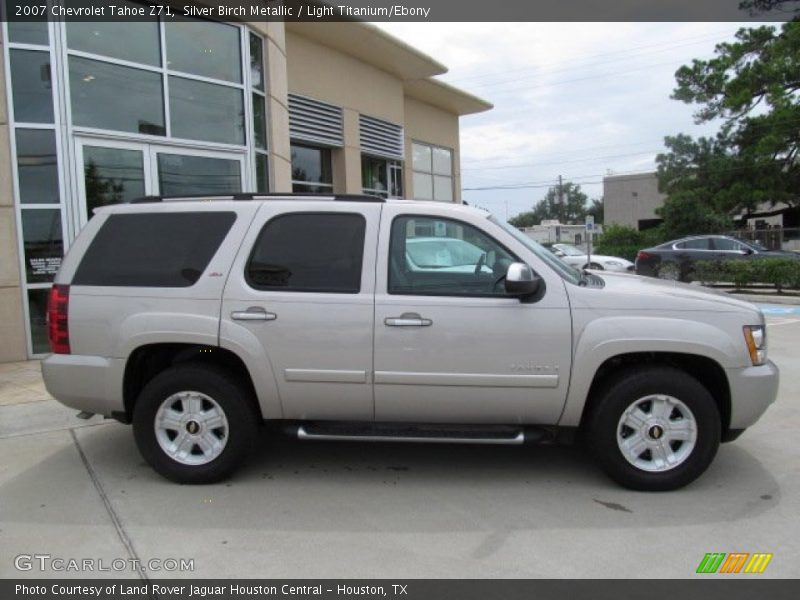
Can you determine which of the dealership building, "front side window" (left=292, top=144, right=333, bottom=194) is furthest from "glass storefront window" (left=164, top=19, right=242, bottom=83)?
"front side window" (left=292, top=144, right=333, bottom=194)

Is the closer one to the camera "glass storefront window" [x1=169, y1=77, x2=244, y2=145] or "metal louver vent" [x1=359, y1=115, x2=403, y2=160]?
"glass storefront window" [x1=169, y1=77, x2=244, y2=145]

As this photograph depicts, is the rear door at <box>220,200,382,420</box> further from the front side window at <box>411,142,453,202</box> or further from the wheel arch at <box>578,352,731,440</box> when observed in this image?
the front side window at <box>411,142,453,202</box>

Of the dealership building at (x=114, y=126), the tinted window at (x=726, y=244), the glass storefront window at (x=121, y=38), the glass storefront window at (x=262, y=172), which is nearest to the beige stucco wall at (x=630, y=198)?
the tinted window at (x=726, y=244)

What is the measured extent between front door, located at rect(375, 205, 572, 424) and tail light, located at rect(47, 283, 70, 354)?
2.15 m

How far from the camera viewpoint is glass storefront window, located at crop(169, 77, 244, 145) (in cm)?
984

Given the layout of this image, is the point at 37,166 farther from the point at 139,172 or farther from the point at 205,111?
the point at 205,111

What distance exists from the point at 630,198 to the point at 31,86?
52.0 meters

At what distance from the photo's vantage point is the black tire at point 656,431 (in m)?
4.20

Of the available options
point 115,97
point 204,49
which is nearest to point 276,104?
point 204,49

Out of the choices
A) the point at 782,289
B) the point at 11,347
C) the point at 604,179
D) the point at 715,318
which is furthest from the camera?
the point at 604,179

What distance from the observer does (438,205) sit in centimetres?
454
